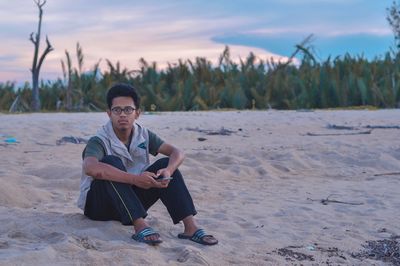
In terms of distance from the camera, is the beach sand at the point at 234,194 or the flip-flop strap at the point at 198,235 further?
the flip-flop strap at the point at 198,235

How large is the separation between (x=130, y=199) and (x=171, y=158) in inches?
14.8

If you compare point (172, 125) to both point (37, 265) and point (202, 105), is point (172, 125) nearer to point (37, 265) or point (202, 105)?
point (202, 105)

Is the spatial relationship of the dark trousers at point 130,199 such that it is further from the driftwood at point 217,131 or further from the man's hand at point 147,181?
the driftwood at point 217,131

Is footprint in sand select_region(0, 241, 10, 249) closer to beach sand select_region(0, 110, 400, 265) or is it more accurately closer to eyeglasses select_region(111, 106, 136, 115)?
beach sand select_region(0, 110, 400, 265)

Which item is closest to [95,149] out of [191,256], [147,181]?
[147,181]

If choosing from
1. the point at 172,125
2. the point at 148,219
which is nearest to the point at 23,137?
the point at 172,125

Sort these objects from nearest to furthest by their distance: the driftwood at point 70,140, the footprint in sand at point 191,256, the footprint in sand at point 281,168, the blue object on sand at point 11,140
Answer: the footprint in sand at point 191,256
the footprint in sand at point 281,168
the blue object on sand at point 11,140
the driftwood at point 70,140

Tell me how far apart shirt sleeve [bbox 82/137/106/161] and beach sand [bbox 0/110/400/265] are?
41 centimetres

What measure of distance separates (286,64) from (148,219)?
12547 millimetres

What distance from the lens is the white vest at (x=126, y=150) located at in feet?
14.4

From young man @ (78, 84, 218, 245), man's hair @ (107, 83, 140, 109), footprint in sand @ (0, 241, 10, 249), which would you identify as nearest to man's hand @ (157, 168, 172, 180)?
young man @ (78, 84, 218, 245)

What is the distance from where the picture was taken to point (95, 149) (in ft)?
14.2

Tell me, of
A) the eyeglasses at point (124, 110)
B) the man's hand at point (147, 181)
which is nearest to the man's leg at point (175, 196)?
A: the man's hand at point (147, 181)

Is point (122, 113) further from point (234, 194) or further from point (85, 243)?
point (234, 194)
